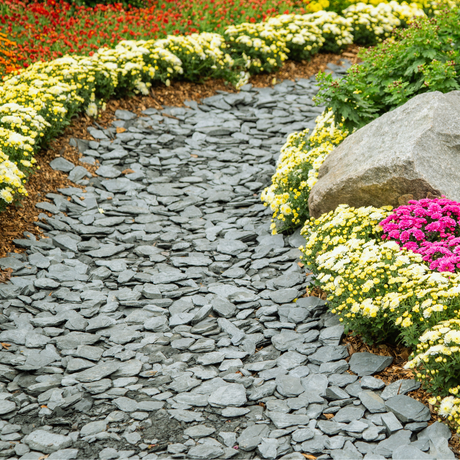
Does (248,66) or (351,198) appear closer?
(351,198)

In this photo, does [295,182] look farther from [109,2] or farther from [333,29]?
[109,2]

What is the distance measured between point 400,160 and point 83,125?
4502 mm

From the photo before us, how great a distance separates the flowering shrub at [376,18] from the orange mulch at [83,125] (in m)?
0.40

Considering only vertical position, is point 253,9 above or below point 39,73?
above

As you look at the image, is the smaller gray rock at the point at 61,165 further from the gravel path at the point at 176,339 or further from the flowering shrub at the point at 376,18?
the flowering shrub at the point at 376,18

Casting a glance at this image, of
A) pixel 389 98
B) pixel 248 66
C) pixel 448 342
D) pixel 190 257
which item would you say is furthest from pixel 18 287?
pixel 248 66

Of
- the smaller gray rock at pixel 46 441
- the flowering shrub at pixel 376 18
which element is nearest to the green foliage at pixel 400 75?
the smaller gray rock at pixel 46 441

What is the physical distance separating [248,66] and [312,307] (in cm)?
577

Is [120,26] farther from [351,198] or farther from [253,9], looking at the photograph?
[351,198]

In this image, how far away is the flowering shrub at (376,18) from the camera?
10461 millimetres

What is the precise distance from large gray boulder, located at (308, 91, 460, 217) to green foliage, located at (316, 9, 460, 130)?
435 mm

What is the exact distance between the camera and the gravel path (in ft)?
10.5

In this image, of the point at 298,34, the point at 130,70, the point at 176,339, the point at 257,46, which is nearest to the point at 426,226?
the point at 176,339

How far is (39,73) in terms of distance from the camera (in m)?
7.27
